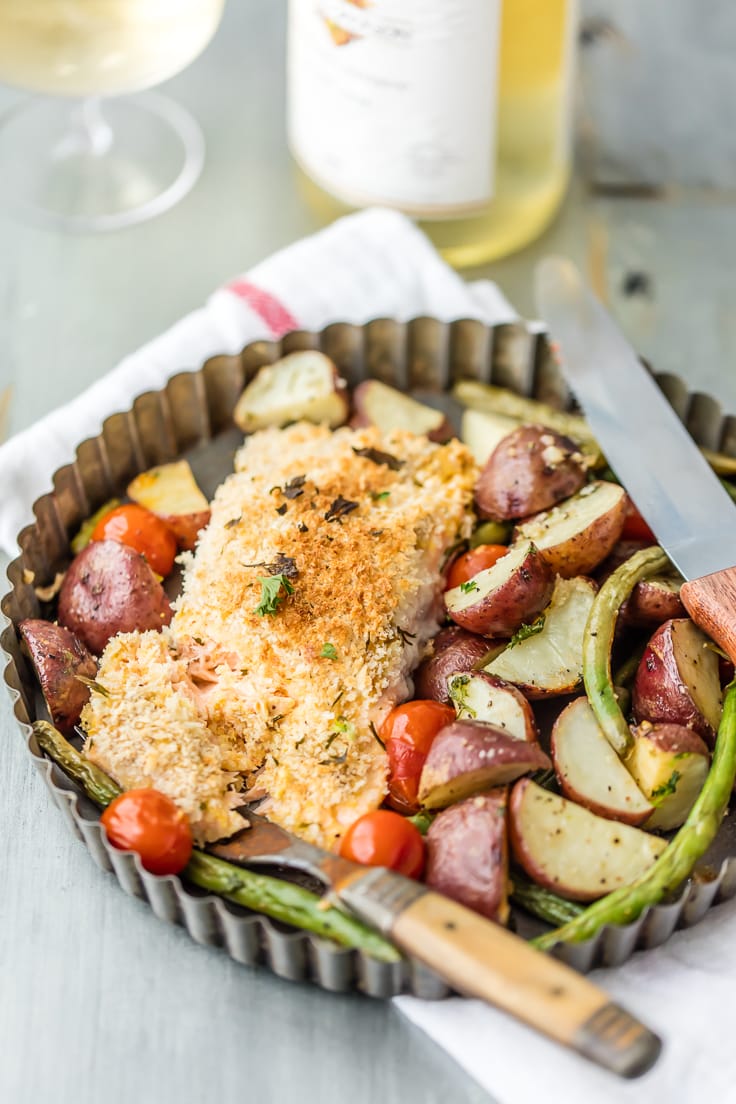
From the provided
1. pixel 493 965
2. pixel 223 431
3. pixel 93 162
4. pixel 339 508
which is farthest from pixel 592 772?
pixel 93 162

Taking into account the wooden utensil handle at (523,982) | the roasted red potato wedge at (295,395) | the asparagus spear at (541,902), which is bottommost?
the asparagus spear at (541,902)

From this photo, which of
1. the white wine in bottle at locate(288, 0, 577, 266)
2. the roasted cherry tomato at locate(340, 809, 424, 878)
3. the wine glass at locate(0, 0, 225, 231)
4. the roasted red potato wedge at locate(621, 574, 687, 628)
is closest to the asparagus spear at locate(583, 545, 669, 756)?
the roasted red potato wedge at locate(621, 574, 687, 628)

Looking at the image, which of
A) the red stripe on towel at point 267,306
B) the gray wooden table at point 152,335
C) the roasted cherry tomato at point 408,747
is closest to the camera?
the gray wooden table at point 152,335

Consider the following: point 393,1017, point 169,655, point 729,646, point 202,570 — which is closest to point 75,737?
point 169,655

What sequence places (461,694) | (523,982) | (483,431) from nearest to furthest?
(523,982) → (461,694) → (483,431)

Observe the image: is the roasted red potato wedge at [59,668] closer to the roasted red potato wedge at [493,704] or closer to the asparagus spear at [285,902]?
the asparagus spear at [285,902]

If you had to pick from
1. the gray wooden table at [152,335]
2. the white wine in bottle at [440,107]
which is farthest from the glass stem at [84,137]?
the white wine in bottle at [440,107]

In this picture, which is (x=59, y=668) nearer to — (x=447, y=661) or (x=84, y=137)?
(x=447, y=661)

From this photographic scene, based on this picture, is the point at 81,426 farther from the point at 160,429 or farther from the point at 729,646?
the point at 729,646

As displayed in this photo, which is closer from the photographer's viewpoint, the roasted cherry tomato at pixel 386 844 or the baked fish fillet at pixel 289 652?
the roasted cherry tomato at pixel 386 844
